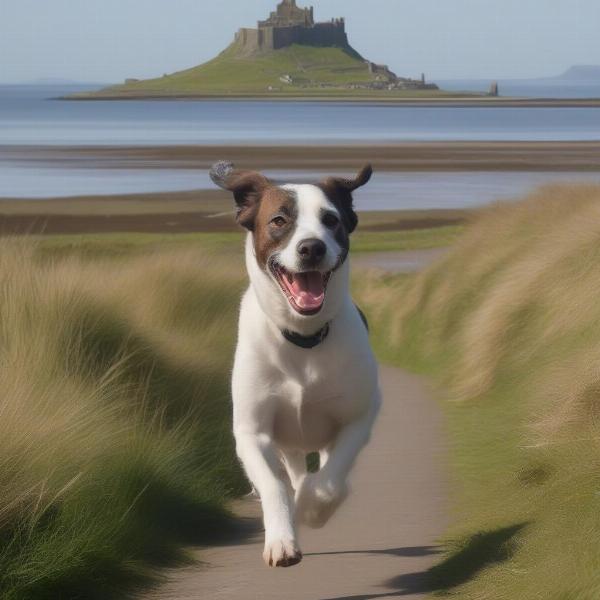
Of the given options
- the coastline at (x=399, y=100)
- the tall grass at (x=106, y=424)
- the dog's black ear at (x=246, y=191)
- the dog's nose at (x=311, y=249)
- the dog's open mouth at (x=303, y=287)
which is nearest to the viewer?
the dog's nose at (x=311, y=249)

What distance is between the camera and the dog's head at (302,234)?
21.2 feet

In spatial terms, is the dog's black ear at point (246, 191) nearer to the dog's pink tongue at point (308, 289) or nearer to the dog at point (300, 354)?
the dog at point (300, 354)

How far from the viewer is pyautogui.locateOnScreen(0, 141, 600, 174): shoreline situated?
50.3 meters

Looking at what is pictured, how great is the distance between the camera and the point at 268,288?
6922 millimetres

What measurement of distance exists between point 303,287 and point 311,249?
34 centimetres

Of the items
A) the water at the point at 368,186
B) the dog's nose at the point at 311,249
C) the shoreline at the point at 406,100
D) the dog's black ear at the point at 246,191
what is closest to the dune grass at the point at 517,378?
the dog's nose at the point at 311,249

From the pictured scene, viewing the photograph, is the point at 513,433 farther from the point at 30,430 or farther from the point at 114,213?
the point at 114,213

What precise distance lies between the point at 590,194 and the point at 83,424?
9656 millimetres

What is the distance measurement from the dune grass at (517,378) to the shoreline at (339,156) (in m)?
31.4

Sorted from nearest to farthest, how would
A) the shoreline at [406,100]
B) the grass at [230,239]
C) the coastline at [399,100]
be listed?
the grass at [230,239]
the shoreline at [406,100]
the coastline at [399,100]

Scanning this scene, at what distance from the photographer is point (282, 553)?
20.1ft

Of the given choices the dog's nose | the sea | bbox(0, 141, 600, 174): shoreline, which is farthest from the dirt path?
bbox(0, 141, 600, 174): shoreline

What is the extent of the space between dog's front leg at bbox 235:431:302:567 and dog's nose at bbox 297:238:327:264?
101 cm

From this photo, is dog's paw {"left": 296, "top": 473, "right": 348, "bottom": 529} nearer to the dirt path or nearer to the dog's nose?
the dirt path
